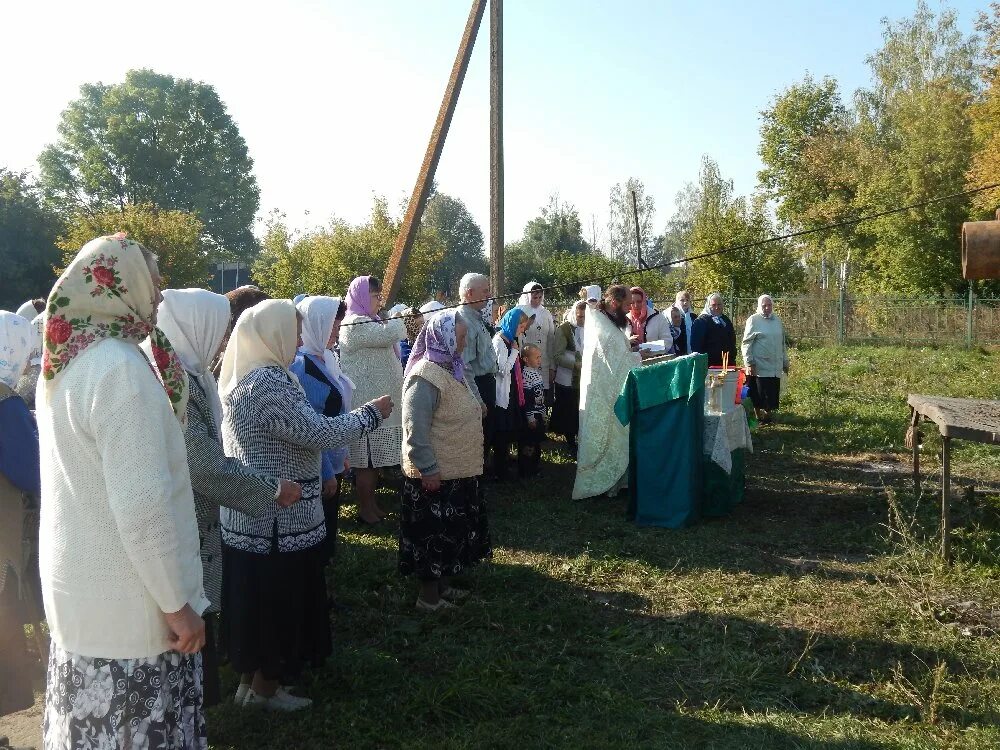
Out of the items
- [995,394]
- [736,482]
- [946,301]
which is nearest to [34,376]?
[736,482]

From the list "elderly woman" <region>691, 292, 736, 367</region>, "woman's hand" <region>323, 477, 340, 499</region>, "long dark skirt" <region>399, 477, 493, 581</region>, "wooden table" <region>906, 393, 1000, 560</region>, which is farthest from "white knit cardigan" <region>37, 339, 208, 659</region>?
"elderly woman" <region>691, 292, 736, 367</region>

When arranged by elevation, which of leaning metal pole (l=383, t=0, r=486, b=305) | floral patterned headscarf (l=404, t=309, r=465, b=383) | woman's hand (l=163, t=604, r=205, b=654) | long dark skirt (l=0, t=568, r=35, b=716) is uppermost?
leaning metal pole (l=383, t=0, r=486, b=305)

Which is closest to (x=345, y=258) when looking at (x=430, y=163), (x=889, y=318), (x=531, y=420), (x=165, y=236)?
(x=165, y=236)

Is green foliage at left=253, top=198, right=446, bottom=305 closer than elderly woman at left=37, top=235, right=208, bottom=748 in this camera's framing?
No

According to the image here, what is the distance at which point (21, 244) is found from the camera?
3644 centimetres

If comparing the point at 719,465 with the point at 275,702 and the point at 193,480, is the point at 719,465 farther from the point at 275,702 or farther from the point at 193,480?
the point at 193,480

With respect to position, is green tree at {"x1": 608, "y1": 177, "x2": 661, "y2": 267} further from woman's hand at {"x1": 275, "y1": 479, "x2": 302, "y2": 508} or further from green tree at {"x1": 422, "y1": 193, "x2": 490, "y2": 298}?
woman's hand at {"x1": 275, "y1": 479, "x2": 302, "y2": 508}

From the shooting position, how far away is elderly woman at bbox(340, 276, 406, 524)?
6.52 metres

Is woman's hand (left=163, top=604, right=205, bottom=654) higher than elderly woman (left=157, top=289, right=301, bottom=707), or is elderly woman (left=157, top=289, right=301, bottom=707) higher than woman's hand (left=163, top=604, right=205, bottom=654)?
elderly woman (left=157, top=289, right=301, bottom=707)

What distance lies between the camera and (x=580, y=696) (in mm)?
3752

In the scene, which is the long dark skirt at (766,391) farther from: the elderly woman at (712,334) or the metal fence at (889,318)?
the metal fence at (889,318)

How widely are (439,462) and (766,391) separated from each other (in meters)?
7.48

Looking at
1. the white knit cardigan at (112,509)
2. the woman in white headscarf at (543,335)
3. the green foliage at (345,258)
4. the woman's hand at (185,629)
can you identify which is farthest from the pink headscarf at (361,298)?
the green foliage at (345,258)

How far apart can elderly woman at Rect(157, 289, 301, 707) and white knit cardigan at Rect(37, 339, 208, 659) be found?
0.72m
